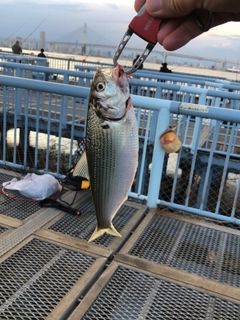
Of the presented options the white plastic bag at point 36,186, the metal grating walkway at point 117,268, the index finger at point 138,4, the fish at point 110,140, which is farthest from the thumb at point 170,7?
the white plastic bag at point 36,186

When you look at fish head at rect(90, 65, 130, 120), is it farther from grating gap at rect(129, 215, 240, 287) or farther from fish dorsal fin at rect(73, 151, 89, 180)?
grating gap at rect(129, 215, 240, 287)

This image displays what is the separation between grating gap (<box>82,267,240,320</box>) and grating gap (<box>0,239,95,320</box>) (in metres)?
0.31

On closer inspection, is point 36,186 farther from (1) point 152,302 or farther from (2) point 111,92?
(2) point 111,92

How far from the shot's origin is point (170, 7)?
4.84 ft

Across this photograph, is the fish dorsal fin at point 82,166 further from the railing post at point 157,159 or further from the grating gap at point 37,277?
the railing post at point 157,159

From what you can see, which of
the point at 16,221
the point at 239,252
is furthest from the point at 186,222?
the point at 16,221

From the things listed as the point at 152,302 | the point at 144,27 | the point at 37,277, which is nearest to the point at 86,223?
the point at 37,277

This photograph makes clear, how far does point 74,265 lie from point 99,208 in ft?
3.62

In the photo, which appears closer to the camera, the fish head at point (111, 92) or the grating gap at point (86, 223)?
the fish head at point (111, 92)

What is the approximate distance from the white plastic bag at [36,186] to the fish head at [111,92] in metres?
2.71

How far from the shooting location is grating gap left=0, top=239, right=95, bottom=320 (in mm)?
2658

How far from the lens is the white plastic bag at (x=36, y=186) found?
175 inches

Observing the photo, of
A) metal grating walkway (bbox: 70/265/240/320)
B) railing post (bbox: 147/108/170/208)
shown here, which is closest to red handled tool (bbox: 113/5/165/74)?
metal grating walkway (bbox: 70/265/240/320)

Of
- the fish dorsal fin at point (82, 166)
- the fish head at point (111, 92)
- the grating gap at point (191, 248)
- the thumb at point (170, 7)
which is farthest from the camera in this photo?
the grating gap at point (191, 248)
